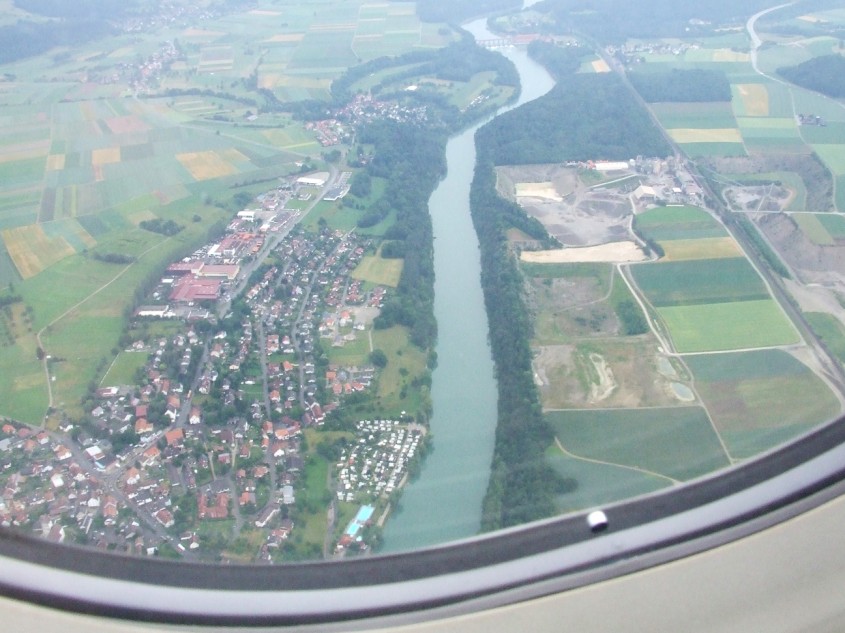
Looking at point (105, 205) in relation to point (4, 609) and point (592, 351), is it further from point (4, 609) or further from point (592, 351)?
point (4, 609)

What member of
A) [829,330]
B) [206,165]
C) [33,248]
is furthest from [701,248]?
[33,248]

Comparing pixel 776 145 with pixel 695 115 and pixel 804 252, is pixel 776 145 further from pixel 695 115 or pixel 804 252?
pixel 804 252

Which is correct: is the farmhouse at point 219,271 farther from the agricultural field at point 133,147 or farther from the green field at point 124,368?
the green field at point 124,368

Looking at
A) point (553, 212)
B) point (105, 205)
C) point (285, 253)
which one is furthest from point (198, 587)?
point (105, 205)

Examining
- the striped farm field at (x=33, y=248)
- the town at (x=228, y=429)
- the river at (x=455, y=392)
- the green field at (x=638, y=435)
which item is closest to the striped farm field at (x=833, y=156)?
the river at (x=455, y=392)

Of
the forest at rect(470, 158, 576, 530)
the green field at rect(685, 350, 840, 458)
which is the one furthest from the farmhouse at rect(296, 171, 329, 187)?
the green field at rect(685, 350, 840, 458)

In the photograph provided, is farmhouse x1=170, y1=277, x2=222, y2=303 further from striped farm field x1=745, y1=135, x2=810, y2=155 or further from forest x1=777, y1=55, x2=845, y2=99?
forest x1=777, y1=55, x2=845, y2=99
